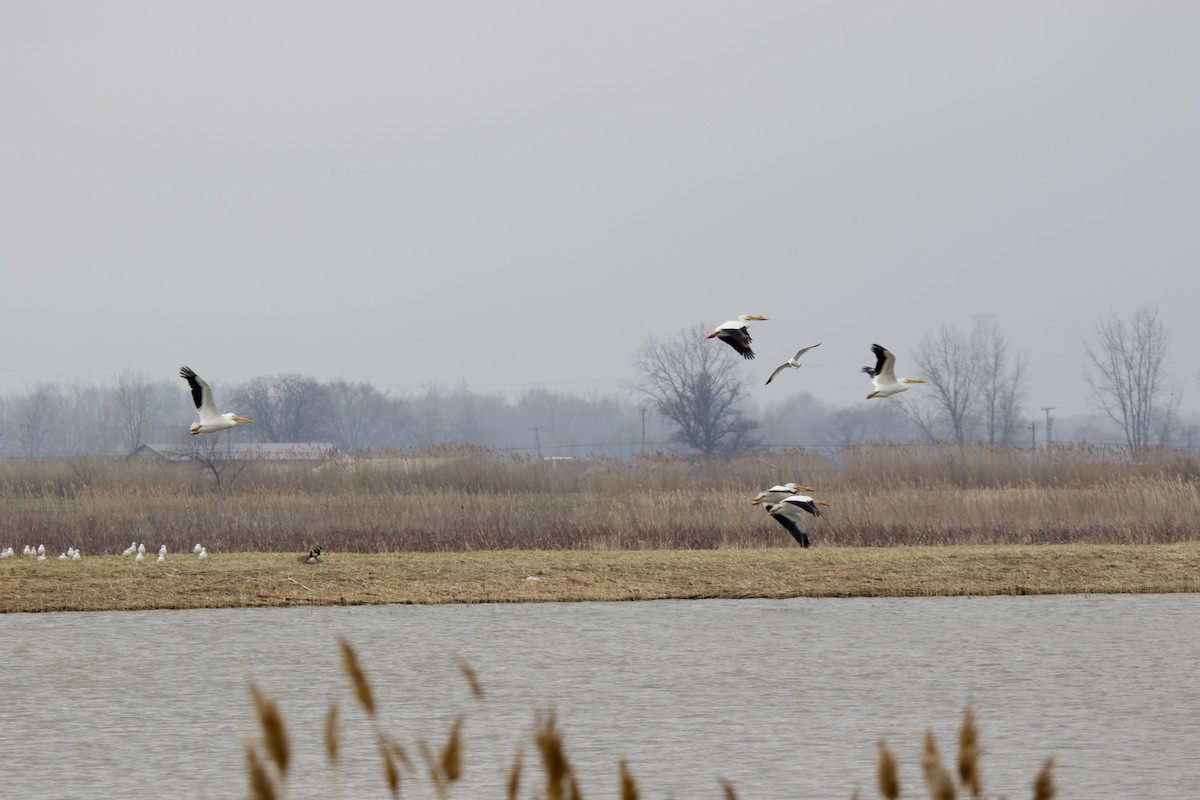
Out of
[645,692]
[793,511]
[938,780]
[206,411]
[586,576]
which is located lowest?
[645,692]

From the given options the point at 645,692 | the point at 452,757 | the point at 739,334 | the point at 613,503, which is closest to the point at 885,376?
the point at 739,334

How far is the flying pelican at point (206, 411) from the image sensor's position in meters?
15.4

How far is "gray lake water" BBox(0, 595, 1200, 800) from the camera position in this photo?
682cm

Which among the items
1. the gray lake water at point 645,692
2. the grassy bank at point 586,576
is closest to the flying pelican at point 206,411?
the grassy bank at point 586,576

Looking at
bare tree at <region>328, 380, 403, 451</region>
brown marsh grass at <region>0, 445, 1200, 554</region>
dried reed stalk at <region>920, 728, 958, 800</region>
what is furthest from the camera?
bare tree at <region>328, 380, 403, 451</region>

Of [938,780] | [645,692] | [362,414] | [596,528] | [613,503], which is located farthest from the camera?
[362,414]

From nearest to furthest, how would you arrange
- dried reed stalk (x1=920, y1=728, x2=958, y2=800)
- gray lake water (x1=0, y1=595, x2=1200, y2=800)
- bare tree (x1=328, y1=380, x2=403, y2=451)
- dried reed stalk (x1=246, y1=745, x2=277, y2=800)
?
dried reed stalk (x1=246, y1=745, x2=277, y2=800) → dried reed stalk (x1=920, y1=728, x2=958, y2=800) → gray lake water (x1=0, y1=595, x2=1200, y2=800) → bare tree (x1=328, y1=380, x2=403, y2=451)

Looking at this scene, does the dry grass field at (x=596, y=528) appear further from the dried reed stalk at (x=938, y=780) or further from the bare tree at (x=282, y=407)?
the bare tree at (x=282, y=407)

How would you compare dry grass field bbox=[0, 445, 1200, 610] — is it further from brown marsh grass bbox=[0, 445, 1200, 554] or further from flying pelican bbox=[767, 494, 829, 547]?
flying pelican bbox=[767, 494, 829, 547]

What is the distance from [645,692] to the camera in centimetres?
923

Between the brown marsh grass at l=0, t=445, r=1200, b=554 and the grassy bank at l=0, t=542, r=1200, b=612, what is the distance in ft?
6.75

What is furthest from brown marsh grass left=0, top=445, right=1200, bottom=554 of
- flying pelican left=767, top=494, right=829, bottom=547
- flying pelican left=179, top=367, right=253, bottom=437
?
flying pelican left=179, top=367, right=253, bottom=437

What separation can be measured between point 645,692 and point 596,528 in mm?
11801

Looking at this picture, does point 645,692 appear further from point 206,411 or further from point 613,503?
point 613,503
